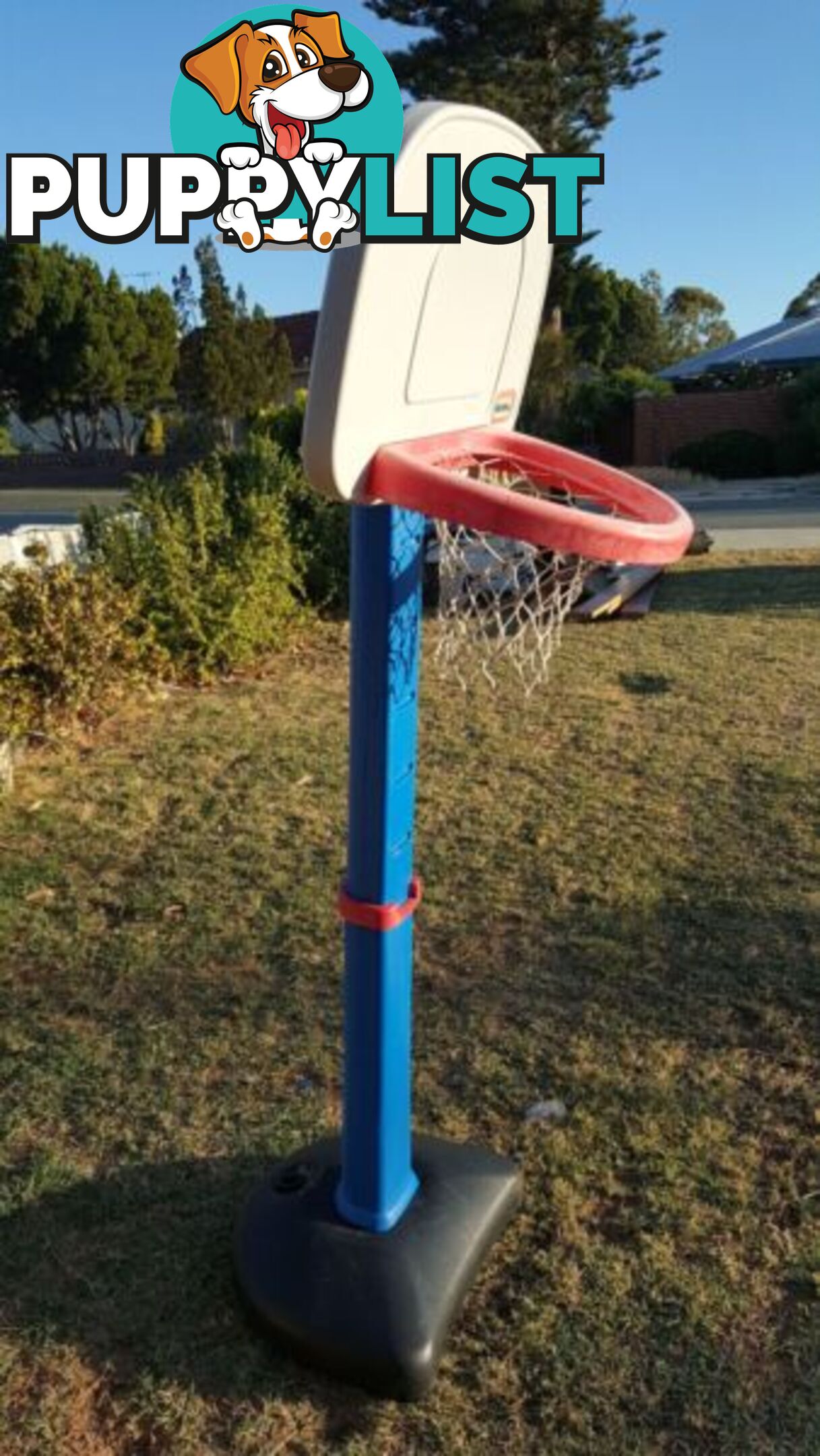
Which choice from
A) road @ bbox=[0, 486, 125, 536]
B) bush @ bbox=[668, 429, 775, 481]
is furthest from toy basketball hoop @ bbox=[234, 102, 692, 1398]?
bush @ bbox=[668, 429, 775, 481]

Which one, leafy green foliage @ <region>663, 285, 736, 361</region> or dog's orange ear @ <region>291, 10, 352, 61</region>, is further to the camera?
leafy green foliage @ <region>663, 285, 736, 361</region>

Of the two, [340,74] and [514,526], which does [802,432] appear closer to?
[340,74]

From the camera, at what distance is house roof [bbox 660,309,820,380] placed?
2459 cm

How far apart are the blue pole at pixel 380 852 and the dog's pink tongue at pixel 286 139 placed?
579 mm

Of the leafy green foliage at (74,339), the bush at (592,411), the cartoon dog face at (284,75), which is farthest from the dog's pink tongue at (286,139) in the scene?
the leafy green foliage at (74,339)

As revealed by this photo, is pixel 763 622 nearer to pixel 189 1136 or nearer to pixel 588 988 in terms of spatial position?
pixel 588 988

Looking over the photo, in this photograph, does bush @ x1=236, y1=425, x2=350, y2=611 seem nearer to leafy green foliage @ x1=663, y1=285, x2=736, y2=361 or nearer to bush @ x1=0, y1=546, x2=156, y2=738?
bush @ x1=0, y1=546, x2=156, y2=738

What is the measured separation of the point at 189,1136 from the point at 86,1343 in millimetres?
538

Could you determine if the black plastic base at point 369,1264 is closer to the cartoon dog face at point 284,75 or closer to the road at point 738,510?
the cartoon dog face at point 284,75

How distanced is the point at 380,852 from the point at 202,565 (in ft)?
14.3

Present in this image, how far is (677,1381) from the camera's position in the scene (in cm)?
185

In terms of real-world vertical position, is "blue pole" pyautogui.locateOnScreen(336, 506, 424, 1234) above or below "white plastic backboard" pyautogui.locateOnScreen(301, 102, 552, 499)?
below

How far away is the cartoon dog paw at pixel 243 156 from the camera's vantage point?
5.76ft

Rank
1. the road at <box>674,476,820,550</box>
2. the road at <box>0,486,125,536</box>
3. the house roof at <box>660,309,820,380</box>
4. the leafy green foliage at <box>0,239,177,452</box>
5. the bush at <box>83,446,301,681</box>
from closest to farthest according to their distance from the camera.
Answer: the bush at <box>83,446,301,681</box> → the road at <box>674,476,820,550</box> → the road at <box>0,486,125,536</box> → the house roof at <box>660,309,820,380</box> → the leafy green foliage at <box>0,239,177,452</box>
